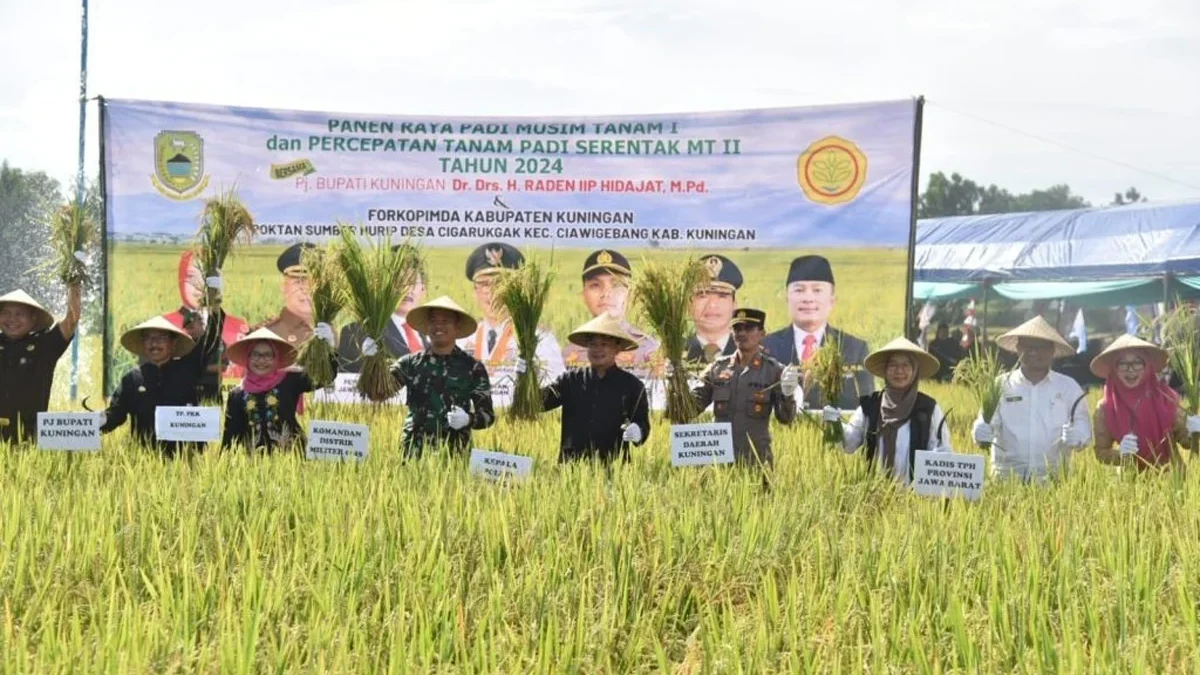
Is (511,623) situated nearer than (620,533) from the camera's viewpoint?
Yes

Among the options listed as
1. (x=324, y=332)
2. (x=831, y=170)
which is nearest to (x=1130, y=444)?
(x=831, y=170)

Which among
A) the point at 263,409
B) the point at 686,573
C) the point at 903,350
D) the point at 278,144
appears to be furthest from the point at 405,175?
the point at 686,573

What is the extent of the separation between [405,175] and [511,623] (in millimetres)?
6375

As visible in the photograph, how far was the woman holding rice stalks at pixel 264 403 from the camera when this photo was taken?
5.66 metres

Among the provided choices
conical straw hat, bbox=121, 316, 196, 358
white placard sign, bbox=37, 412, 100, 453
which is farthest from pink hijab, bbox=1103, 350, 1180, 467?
white placard sign, bbox=37, 412, 100, 453

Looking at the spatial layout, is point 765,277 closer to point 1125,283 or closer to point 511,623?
point 511,623

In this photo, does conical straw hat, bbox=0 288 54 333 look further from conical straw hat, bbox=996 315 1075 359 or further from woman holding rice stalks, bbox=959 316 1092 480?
conical straw hat, bbox=996 315 1075 359

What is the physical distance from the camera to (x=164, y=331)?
5832 mm

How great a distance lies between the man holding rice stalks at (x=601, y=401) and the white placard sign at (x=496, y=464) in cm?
59

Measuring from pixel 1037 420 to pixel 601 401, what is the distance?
2094 mm

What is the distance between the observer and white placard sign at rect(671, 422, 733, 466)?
17.1 ft

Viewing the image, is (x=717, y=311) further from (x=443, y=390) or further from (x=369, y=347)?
(x=443, y=390)

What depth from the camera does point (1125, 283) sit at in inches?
554

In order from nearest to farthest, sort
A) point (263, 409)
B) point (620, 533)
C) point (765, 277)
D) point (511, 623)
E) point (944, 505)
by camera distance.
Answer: point (511, 623), point (620, 533), point (944, 505), point (263, 409), point (765, 277)
